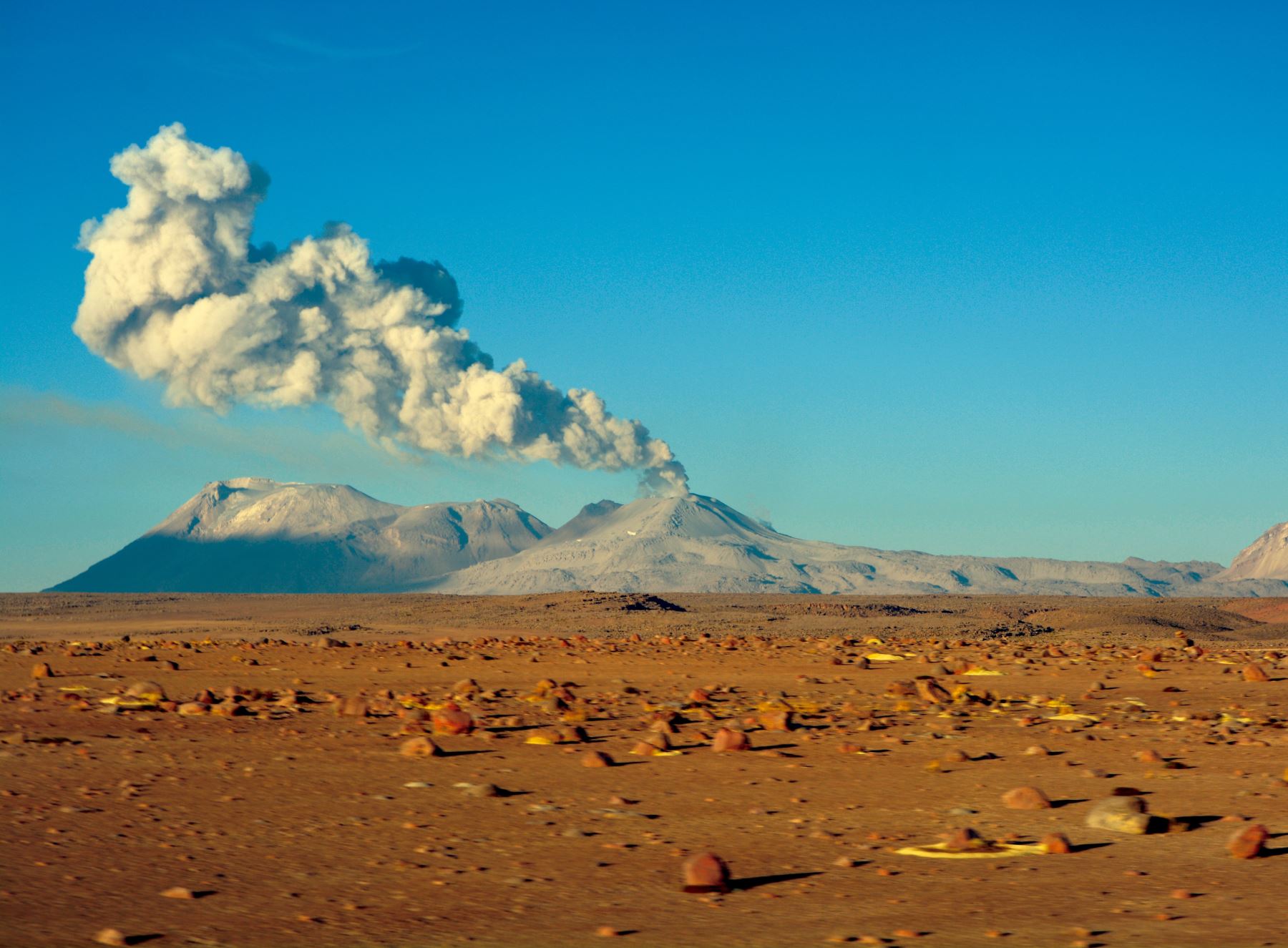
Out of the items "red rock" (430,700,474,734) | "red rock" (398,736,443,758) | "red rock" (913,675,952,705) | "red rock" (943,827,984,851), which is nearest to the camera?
"red rock" (943,827,984,851)

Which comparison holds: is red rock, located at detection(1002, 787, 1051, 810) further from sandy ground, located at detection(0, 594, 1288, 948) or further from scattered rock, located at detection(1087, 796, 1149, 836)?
scattered rock, located at detection(1087, 796, 1149, 836)

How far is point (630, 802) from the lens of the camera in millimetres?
7961

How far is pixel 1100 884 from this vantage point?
6039mm

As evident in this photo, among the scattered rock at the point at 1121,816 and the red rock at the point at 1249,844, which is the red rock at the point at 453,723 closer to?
the scattered rock at the point at 1121,816

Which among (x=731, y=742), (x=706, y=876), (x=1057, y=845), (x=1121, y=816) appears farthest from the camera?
(x=731, y=742)

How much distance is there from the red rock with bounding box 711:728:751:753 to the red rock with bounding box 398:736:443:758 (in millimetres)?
2074

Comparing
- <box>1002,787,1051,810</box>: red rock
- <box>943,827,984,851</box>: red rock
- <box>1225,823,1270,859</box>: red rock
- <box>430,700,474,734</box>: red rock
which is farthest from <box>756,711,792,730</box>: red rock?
<box>1225,823,1270,859</box>: red rock

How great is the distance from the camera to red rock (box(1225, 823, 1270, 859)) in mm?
6438

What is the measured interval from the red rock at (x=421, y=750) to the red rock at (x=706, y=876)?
3780mm

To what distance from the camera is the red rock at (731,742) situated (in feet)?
31.9

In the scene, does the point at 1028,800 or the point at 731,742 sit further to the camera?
the point at 731,742

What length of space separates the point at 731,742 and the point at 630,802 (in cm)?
192

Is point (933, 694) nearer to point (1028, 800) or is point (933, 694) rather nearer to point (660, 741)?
point (660, 741)

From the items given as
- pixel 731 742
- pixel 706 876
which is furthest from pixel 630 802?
pixel 706 876
